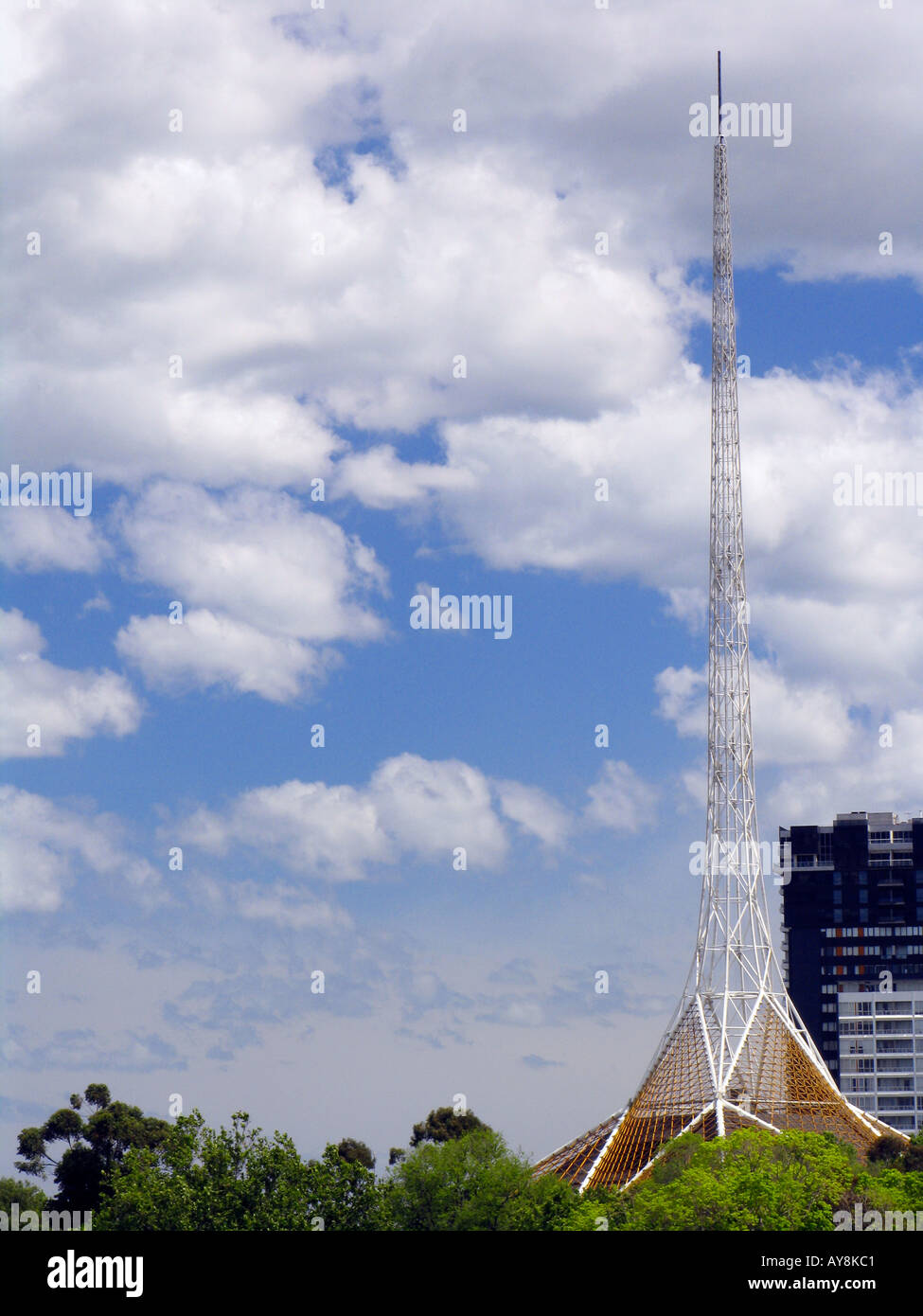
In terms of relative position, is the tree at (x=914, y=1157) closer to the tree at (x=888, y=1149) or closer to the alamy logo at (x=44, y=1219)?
the tree at (x=888, y=1149)

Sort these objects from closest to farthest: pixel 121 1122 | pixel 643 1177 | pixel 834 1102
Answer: pixel 643 1177 → pixel 834 1102 → pixel 121 1122

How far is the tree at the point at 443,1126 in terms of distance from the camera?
343 ft

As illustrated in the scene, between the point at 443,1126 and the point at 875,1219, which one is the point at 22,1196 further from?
the point at 875,1219

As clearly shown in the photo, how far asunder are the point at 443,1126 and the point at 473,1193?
4728cm

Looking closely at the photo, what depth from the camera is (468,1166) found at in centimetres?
6056

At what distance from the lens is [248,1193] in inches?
2333

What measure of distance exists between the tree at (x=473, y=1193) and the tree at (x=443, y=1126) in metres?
43.7

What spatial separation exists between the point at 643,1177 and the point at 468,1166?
11164 mm

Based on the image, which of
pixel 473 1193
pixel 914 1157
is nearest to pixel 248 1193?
pixel 473 1193
